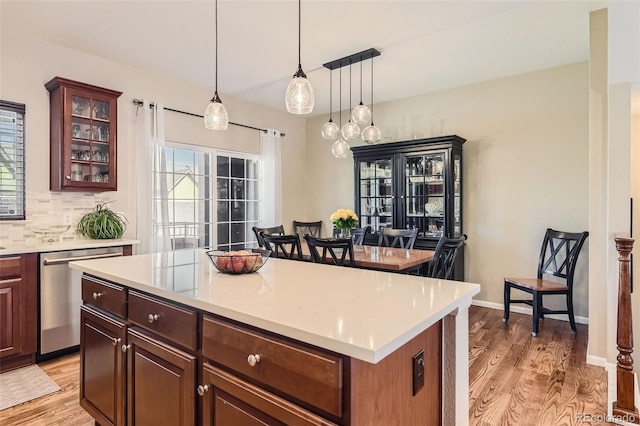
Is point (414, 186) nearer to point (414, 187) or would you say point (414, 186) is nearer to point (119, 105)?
point (414, 187)

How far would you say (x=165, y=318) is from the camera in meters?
→ 1.45

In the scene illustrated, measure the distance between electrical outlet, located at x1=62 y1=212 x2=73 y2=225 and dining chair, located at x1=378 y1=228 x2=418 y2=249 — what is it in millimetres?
3149

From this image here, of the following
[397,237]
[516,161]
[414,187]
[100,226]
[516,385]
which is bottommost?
[516,385]

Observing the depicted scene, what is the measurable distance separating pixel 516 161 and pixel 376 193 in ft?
5.58

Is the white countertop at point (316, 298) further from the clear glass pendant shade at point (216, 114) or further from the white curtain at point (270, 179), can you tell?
the white curtain at point (270, 179)

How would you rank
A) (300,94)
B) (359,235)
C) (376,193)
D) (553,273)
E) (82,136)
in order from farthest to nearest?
1. (376,193)
2. (359,235)
3. (553,273)
4. (82,136)
5. (300,94)

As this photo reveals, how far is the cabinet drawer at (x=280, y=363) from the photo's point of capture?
37.1 inches

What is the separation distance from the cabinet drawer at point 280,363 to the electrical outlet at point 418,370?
0.34 meters

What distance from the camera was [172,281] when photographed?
1596mm

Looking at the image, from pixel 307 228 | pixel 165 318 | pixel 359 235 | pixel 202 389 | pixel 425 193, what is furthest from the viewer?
pixel 307 228

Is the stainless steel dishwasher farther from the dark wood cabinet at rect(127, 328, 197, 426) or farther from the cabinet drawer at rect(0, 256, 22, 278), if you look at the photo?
the dark wood cabinet at rect(127, 328, 197, 426)

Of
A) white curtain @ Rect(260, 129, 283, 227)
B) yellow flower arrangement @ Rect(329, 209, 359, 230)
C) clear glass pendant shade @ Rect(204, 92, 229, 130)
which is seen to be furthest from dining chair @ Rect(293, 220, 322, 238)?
clear glass pendant shade @ Rect(204, 92, 229, 130)

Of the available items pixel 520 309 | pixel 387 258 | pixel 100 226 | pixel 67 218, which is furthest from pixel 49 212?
pixel 520 309

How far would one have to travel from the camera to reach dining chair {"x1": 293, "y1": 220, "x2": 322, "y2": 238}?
5727mm
